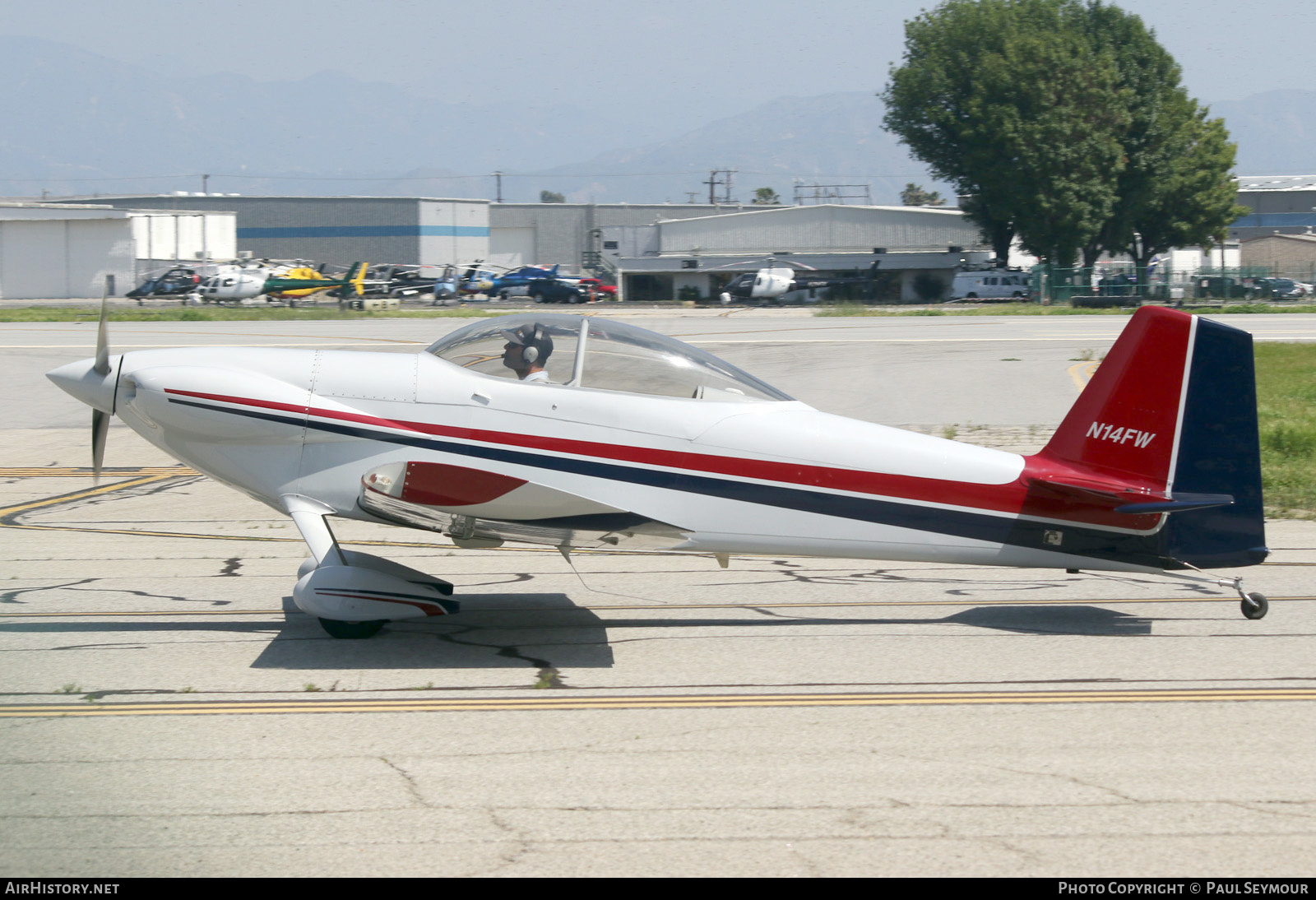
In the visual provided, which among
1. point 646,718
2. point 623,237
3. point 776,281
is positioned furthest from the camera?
point 623,237

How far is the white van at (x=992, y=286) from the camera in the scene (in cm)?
6275

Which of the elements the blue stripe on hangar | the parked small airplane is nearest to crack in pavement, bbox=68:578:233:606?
the parked small airplane

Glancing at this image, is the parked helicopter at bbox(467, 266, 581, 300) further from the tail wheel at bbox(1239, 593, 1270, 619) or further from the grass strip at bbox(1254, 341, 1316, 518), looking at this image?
the tail wheel at bbox(1239, 593, 1270, 619)

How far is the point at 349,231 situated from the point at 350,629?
9091 cm

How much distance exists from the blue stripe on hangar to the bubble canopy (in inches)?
3462

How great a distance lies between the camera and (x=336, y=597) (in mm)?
7488

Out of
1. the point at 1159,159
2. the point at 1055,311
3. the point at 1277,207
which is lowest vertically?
the point at 1055,311

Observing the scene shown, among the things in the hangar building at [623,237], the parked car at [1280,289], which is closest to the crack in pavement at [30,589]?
the parked car at [1280,289]

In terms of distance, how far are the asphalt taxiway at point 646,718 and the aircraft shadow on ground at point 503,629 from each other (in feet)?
0.12

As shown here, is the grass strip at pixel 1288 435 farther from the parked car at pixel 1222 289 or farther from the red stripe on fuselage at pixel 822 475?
the parked car at pixel 1222 289

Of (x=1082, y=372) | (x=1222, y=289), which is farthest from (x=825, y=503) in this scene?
(x=1222, y=289)

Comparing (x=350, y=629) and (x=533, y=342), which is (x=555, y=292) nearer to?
(x=533, y=342)

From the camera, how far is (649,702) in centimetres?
658

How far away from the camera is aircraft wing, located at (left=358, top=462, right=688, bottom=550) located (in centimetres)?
725
